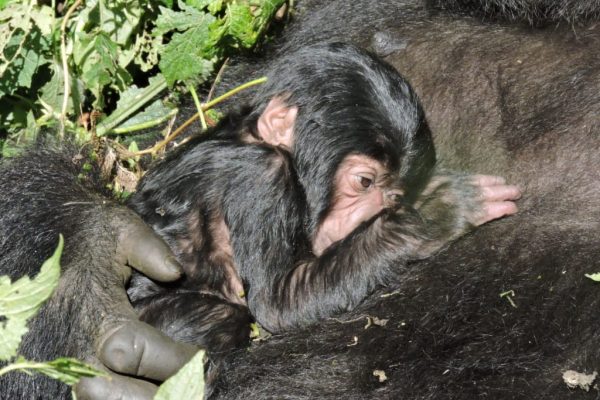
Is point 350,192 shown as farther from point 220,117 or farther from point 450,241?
point 220,117

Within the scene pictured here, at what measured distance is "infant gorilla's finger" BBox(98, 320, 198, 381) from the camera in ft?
9.87

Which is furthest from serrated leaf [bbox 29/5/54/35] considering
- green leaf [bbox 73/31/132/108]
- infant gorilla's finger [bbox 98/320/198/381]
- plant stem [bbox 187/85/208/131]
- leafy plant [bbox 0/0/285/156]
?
infant gorilla's finger [bbox 98/320/198/381]

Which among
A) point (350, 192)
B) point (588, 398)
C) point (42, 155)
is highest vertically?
point (42, 155)

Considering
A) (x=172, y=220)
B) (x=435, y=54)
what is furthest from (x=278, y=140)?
(x=435, y=54)

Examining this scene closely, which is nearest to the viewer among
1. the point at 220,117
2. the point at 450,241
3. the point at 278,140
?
the point at 450,241

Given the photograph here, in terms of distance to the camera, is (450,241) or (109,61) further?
(109,61)

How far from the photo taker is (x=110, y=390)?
2973mm

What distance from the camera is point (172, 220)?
3.68 m

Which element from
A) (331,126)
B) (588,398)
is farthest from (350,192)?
(588,398)

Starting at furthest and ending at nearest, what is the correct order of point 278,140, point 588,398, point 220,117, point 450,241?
point 220,117, point 278,140, point 450,241, point 588,398

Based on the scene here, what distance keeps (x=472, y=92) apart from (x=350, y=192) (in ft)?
2.12

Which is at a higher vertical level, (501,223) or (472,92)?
(472,92)

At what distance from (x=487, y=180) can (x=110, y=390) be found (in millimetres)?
1501

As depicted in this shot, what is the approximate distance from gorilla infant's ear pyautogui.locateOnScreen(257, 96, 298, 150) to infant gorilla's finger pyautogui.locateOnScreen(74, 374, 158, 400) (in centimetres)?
117
